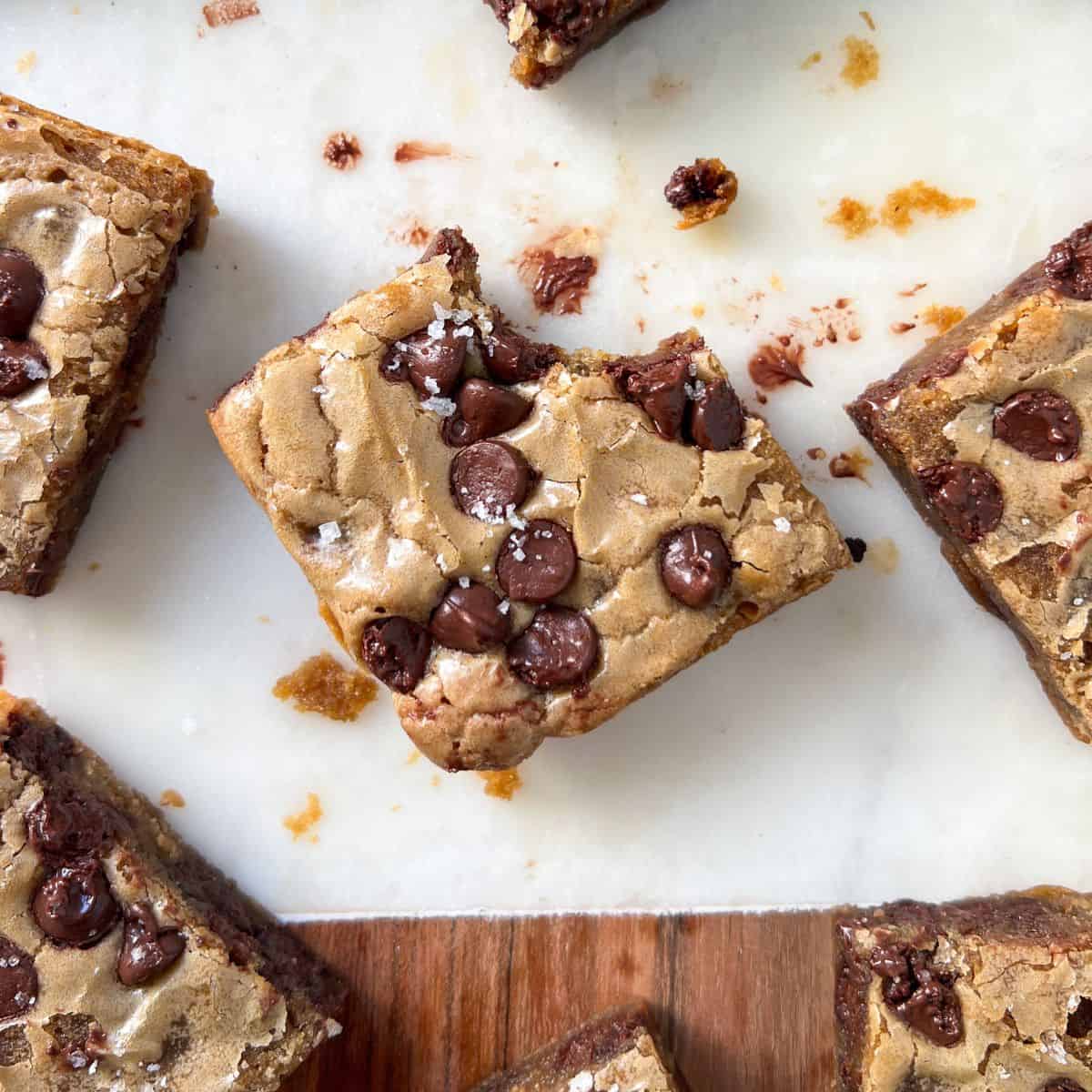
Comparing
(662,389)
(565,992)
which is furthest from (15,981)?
(662,389)

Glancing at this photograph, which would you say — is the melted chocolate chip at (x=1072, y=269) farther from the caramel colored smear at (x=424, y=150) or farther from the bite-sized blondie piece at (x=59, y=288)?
the bite-sized blondie piece at (x=59, y=288)

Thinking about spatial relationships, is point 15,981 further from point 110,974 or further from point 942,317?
point 942,317

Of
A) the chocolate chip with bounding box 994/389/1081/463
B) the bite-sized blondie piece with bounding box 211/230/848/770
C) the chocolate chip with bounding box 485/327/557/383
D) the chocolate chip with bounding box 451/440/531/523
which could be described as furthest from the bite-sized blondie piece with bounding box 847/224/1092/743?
Answer: the chocolate chip with bounding box 451/440/531/523

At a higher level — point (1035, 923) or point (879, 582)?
point (879, 582)

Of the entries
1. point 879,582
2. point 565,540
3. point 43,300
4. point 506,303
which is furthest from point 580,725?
point 43,300

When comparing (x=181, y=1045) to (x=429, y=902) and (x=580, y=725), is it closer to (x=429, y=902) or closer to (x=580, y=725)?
(x=429, y=902)

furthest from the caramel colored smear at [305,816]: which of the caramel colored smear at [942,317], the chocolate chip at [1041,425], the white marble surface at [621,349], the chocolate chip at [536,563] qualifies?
the caramel colored smear at [942,317]
